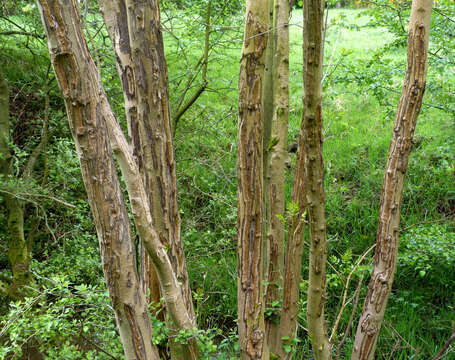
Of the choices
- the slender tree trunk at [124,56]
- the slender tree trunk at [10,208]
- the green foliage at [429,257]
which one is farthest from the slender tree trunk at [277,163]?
the slender tree trunk at [10,208]

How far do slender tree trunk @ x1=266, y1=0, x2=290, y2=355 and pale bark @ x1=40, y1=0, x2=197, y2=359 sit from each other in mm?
725

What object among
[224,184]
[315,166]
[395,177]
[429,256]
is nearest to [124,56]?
[315,166]

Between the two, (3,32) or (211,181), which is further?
(211,181)

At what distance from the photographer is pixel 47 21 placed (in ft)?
4.08

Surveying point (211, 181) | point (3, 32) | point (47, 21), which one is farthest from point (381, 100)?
point (3, 32)

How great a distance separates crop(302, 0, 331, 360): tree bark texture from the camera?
144 cm

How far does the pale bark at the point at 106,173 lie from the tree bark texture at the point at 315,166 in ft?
2.06

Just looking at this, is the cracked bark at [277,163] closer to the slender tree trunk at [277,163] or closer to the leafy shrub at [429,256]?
the slender tree trunk at [277,163]

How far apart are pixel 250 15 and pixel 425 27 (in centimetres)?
94

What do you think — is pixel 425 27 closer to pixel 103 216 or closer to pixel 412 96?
pixel 412 96

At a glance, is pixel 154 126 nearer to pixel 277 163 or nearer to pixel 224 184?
pixel 277 163

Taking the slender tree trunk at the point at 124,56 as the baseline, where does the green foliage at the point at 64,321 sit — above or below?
below

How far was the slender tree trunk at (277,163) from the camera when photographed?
2109mm

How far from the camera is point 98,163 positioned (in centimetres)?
139
